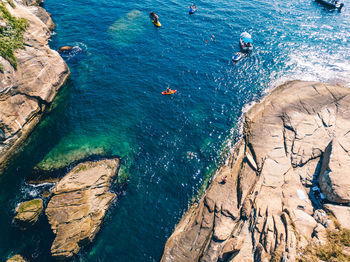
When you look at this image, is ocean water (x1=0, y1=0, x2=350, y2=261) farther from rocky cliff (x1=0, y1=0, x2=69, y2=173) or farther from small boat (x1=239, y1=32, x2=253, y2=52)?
small boat (x1=239, y1=32, x2=253, y2=52)

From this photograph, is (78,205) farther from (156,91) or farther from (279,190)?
(279,190)

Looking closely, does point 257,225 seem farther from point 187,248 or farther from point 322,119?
point 322,119

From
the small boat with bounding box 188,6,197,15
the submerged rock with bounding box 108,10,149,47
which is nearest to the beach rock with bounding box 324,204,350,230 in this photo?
the submerged rock with bounding box 108,10,149,47

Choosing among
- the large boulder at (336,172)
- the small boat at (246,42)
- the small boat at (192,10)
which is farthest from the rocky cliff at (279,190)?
the small boat at (192,10)

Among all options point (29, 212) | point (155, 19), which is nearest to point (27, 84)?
point (29, 212)

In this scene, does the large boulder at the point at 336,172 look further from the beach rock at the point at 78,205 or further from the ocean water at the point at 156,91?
the beach rock at the point at 78,205
